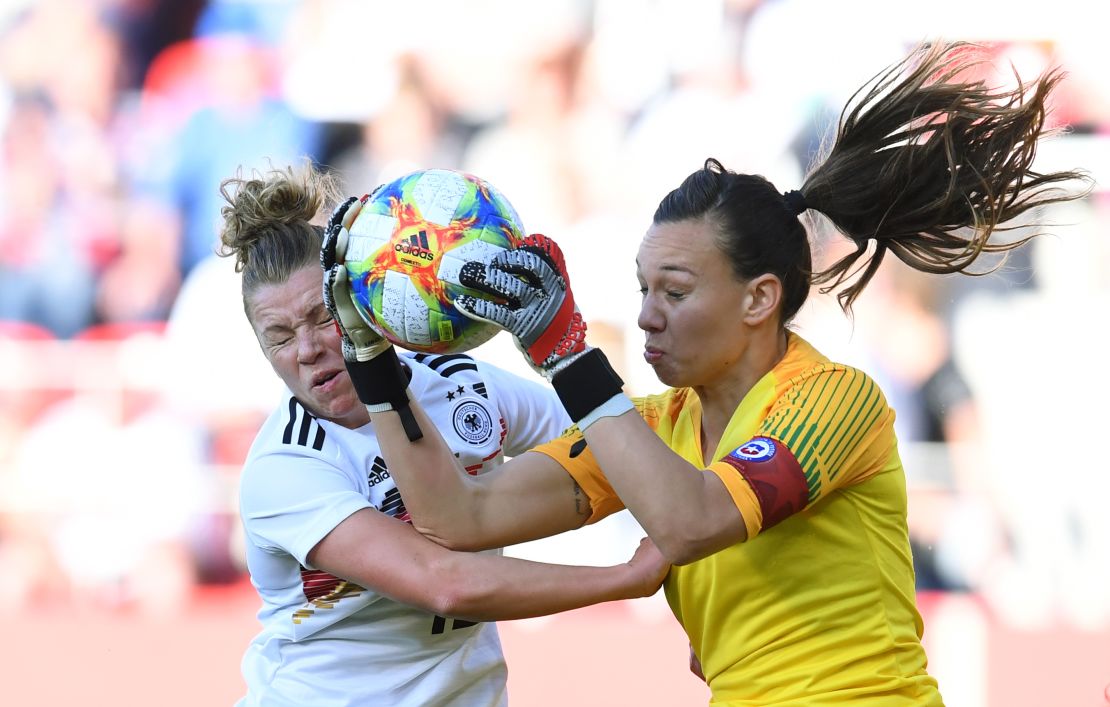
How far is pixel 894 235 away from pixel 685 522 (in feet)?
3.55

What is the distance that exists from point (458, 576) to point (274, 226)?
91 centimetres

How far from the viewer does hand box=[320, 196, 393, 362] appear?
8.02ft

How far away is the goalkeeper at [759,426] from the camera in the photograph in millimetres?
2277

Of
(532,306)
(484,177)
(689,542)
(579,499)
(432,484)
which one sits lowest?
(689,542)

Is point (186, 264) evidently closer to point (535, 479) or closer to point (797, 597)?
point (535, 479)

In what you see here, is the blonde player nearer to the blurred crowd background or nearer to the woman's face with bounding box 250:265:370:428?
the woman's face with bounding box 250:265:370:428

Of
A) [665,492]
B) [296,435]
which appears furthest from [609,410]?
[296,435]

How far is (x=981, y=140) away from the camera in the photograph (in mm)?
2951

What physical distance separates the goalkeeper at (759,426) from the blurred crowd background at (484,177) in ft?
11.4

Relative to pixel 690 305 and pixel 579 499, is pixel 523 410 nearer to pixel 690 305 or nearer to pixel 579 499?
pixel 579 499

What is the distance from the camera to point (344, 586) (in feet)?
9.49

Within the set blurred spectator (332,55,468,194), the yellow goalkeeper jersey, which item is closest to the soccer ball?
the yellow goalkeeper jersey

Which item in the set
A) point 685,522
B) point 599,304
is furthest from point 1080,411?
point 685,522

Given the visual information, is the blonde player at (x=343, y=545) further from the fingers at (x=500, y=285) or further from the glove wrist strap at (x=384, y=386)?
the fingers at (x=500, y=285)
